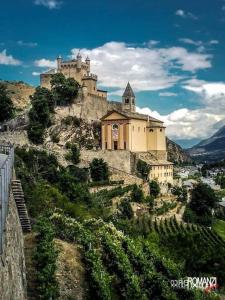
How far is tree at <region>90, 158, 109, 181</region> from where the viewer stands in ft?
185

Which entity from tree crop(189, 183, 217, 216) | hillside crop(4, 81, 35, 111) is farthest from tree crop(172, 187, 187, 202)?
hillside crop(4, 81, 35, 111)

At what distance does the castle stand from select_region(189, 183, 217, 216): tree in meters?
3.61

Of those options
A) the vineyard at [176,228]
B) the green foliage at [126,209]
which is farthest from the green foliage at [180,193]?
the green foliage at [126,209]

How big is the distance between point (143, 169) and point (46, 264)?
135ft

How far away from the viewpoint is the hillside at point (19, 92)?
87162mm

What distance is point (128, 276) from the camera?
22328 mm

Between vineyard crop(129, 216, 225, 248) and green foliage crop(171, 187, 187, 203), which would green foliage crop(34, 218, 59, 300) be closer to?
vineyard crop(129, 216, 225, 248)

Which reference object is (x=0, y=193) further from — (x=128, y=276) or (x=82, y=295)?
(x=128, y=276)

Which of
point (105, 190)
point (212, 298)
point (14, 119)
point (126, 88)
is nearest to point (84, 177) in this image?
point (105, 190)

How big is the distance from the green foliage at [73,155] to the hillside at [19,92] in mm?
29376

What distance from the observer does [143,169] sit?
60.0 m

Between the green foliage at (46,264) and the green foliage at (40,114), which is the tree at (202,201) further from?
the green foliage at (46,264)

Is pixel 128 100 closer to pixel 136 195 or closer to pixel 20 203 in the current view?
pixel 136 195

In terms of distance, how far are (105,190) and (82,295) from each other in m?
32.8
